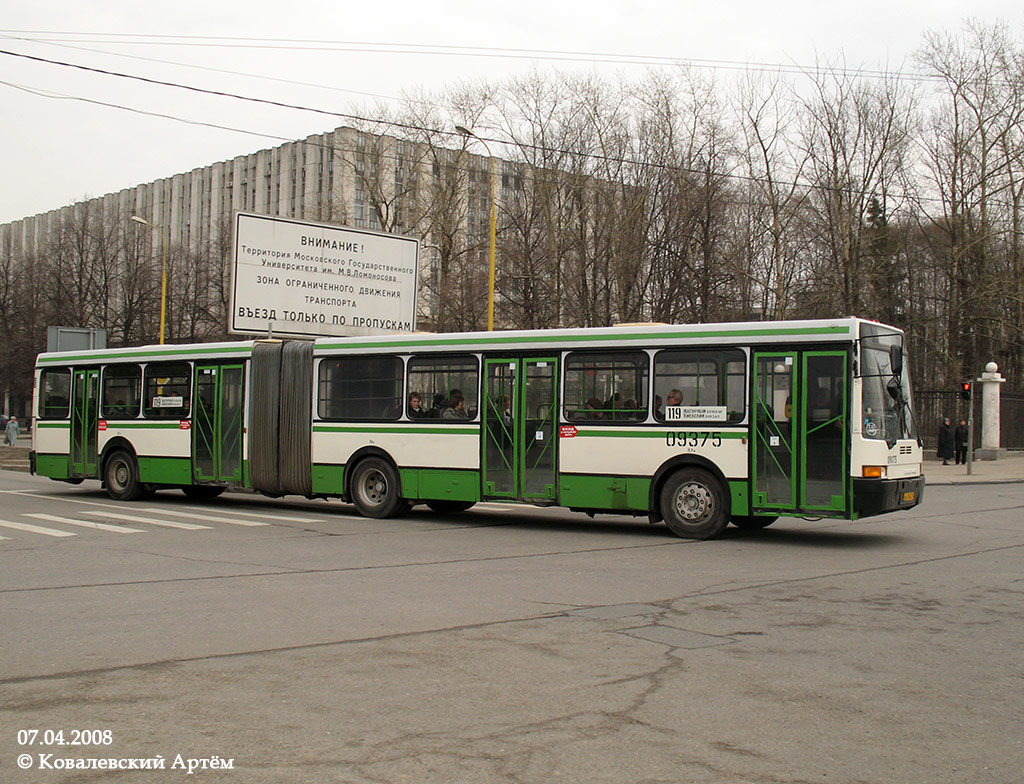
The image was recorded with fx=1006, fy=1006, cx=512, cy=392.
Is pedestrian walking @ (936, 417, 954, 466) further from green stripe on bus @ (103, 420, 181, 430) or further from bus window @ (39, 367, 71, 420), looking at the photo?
bus window @ (39, 367, 71, 420)

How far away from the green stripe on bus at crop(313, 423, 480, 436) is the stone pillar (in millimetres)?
28135

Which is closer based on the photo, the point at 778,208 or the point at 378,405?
the point at 378,405

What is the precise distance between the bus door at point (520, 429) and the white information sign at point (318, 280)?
13616 mm

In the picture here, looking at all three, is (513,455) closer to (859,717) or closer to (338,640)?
(338,640)

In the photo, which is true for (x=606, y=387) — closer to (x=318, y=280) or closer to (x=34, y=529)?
(x=34, y=529)

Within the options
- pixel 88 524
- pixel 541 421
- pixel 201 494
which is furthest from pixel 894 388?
pixel 201 494

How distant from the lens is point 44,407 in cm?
2156

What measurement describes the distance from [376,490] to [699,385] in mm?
5993

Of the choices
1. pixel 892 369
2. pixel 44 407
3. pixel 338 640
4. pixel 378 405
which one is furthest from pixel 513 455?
pixel 44 407

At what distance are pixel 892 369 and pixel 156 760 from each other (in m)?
11.1

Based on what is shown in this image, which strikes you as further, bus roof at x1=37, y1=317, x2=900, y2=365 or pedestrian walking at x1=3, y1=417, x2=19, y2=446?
pedestrian walking at x1=3, y1=417, x2=19, y2=446

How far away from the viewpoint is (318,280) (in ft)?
94.0

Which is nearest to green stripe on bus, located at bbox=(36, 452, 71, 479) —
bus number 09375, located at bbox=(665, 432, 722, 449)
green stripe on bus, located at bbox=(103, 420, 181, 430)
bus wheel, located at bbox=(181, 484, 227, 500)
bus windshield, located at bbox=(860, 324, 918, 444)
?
green stripe on bus, located at bbox=(103, 420, 181, 430)

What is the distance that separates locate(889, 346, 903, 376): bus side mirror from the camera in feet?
43.8
